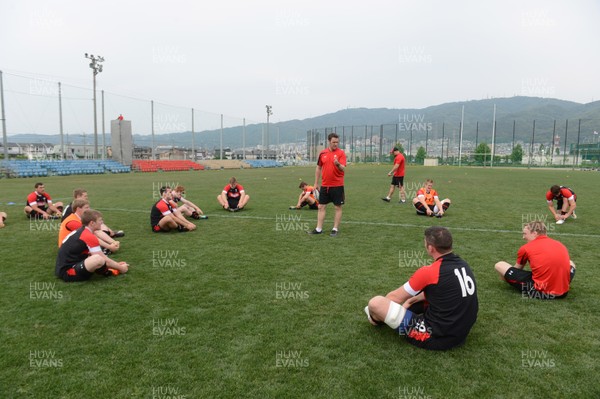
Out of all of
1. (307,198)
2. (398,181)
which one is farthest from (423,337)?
(398,181)

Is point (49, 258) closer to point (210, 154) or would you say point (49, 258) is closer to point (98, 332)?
point (98, 332)

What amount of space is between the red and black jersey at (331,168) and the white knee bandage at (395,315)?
17.0 ft

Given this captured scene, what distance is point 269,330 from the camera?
14.5 feet

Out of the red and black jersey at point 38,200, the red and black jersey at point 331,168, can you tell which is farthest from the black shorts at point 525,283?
the red and black jersey at point 38,200

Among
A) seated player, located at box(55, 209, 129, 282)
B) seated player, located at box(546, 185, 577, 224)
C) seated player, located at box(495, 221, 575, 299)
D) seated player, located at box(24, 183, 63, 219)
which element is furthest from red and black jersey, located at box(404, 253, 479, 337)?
seated player, located at box(24, 183, 63, 219)

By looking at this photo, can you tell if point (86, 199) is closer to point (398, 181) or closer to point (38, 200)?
point (38, 200)

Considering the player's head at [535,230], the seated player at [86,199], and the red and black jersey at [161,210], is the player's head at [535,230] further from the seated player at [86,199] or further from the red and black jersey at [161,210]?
the seated player at [86,199]

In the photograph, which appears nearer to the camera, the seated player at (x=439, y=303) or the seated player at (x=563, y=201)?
the seated player at (x=439, y=303)

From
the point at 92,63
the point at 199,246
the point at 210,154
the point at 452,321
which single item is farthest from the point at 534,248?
the point at 210,154

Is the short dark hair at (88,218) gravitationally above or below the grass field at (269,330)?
above

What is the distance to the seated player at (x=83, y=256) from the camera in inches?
231

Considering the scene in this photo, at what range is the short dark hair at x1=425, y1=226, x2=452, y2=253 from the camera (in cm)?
384

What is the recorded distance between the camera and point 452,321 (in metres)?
3.80

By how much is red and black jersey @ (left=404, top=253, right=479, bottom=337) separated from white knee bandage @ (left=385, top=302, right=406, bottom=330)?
30 cm
